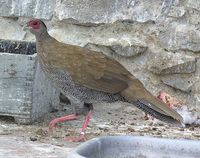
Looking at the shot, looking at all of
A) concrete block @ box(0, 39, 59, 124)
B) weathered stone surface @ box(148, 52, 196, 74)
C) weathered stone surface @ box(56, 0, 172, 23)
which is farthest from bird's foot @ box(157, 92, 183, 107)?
concrete block @ box(0, 39, 59, 124)

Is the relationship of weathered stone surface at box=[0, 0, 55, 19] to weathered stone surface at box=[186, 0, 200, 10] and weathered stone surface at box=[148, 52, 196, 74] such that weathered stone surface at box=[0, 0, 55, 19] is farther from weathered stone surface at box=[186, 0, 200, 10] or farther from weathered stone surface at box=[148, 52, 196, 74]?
weathered stone surface at box=[186, 0, 200, 10]

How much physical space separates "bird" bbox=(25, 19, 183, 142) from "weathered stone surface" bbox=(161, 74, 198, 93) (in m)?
0.67

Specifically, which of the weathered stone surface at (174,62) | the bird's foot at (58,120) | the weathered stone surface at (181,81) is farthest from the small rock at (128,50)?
the bird's foot at (58,120)

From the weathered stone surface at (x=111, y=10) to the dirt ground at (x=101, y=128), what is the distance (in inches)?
26.9

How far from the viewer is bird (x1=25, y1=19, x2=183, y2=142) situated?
3.99m

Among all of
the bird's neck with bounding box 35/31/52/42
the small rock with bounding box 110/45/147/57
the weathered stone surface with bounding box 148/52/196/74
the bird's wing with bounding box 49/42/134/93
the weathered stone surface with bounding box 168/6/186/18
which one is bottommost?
the bird's wing with bounding box 49/42/134/93

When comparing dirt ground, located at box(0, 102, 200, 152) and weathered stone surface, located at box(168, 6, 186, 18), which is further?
weathered stone surface, located at box(168, 6, 186, 18)

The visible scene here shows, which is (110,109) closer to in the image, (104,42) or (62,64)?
(104,42)

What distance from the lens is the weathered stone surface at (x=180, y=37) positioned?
4602mm

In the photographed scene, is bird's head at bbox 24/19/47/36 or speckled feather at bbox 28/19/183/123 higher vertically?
bird's head at bbox 24/19/47/36

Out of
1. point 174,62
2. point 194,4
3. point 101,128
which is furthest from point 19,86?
point 194,4

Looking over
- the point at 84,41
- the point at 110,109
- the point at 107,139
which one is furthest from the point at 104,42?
the point at 107,139

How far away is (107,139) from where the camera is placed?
2.54 m

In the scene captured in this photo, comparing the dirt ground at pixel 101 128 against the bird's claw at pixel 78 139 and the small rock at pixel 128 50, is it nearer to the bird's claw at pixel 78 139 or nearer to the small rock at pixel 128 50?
the bird's claw at pixel 78 139
